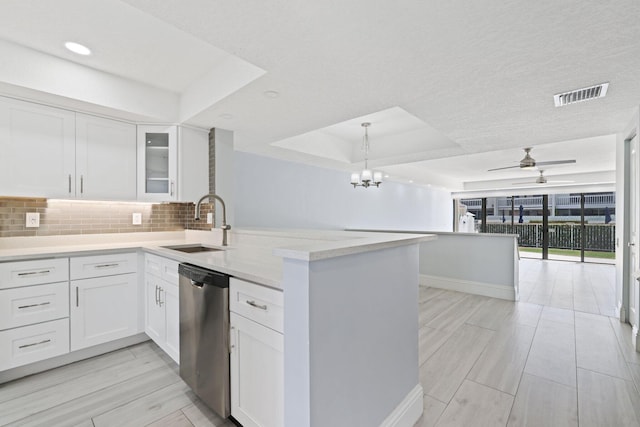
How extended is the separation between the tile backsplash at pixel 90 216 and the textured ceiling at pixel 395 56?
122cm

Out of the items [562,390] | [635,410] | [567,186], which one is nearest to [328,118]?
[562,390]

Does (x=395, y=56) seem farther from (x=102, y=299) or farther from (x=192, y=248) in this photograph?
(x=102, y=299)

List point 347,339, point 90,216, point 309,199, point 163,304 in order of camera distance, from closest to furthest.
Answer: point 347,339 < point 163,304 < point 90,216 < point 309,199

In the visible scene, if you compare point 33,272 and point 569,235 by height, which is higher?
point 33,272

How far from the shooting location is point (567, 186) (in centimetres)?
789

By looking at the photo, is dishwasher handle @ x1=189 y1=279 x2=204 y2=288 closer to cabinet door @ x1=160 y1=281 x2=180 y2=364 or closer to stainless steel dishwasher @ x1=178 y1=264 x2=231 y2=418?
stainless steel dishwasher @ x1=178 y1=264 x2=231 y2=418

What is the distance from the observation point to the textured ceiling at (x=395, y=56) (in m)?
1.42

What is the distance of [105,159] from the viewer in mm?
2760

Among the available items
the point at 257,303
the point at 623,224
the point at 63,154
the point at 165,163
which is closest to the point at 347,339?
the point at 257,303

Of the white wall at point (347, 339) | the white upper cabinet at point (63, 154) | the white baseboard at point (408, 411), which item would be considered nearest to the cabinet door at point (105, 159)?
the white upper cabinet at point (63, 154)

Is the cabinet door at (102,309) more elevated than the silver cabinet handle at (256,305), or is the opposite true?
the silver cabinet handle at (256,305)

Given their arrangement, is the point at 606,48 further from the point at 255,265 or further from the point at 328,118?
the point at 255,265

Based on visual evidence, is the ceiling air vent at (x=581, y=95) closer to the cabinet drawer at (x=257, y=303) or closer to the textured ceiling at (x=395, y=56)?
the textured ceiling at (x=395, y=56)

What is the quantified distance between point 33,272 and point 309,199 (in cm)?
379
